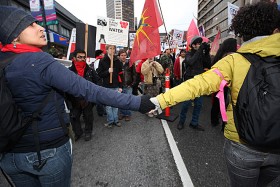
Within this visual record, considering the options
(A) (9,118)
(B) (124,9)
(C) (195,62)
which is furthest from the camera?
(B) (124,9)

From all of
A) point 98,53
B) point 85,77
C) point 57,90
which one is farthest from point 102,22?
point 57,90

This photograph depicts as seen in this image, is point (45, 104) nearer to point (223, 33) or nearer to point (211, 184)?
point (211, 184)

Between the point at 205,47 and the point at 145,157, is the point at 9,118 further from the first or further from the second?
the point at 205,47

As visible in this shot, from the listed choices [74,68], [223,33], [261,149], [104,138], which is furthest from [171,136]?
[223,33]

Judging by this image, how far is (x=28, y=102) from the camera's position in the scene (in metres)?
1.32

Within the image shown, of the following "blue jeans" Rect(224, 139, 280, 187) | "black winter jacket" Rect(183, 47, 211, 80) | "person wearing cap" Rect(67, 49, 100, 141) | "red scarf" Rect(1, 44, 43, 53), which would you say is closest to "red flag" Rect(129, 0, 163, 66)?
"black winter jacket" Rect(183, 47, 211, 80)

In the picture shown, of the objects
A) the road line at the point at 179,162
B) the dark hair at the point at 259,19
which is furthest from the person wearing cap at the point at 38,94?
→ the road line at the point at 179,162

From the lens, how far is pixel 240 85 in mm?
1354

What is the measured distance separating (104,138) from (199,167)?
227cm

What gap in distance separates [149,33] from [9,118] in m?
4.12

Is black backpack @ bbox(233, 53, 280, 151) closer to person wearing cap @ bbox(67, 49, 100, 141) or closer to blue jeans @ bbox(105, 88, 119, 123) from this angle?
person wearing cap @ bbox(67, 49, 100, 141)

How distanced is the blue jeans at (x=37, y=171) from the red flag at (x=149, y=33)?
3.64m

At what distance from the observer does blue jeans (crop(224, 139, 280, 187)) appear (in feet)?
4.62

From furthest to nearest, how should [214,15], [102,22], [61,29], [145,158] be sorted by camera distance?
[214,15], [61,29], [102,22], [145,158]
